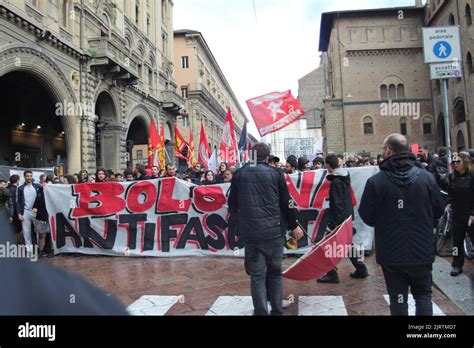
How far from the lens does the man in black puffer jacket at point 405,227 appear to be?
2.95 m

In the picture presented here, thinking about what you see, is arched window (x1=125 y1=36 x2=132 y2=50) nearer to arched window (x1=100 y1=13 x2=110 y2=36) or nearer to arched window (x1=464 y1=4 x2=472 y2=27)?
arched window (x1=100 y1=13 x2=110 y2=36)

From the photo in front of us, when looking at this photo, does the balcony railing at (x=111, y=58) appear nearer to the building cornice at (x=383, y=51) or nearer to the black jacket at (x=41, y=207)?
the black jacket at (x=41, y=207)

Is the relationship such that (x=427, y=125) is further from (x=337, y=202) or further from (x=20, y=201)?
(x=20, y=201)

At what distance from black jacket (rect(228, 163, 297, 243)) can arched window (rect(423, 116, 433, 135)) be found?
135 feet

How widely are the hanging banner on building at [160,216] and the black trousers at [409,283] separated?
421 cm

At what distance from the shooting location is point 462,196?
5457mm

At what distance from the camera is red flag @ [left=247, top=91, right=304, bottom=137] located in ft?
30.2

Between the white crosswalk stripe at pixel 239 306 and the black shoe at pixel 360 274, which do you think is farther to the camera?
the black shoe at pixel 360 274

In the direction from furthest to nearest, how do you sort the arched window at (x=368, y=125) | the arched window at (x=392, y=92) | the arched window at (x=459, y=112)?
1. the arched window at (x=392, y=92)
2. the arched window at (x=368, y=125)
3. the arched window at (x=459, y=112)

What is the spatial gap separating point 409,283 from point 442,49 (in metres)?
4.79

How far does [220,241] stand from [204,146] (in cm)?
788

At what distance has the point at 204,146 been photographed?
14773 millimetres

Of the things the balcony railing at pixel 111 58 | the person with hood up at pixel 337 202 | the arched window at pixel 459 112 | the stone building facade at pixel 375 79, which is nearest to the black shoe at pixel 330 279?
the person with hood up at pixel 337 202

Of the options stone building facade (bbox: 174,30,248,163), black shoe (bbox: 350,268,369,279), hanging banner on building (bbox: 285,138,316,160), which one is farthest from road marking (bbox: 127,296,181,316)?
stone building facade (bbox: 174,30,248,163)
